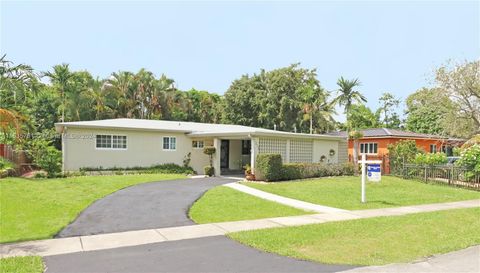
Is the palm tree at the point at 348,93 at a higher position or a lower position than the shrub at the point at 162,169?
higher

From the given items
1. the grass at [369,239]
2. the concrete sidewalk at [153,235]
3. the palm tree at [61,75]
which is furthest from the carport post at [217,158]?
the palm tree at [61,75]

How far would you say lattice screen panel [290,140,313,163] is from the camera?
22703mm

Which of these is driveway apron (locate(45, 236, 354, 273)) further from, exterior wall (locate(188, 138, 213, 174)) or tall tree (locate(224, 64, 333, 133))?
tall tree (locate(224, 64, 333, 133))

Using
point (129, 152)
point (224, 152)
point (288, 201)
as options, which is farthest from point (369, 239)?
point (224, 152)

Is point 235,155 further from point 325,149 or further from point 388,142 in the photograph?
point 388,142

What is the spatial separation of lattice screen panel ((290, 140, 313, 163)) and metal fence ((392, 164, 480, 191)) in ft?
18.0

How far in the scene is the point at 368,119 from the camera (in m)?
50.7

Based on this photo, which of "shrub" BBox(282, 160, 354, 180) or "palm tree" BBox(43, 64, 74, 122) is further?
"palm tree" BBox(43, 64, 74, 122)

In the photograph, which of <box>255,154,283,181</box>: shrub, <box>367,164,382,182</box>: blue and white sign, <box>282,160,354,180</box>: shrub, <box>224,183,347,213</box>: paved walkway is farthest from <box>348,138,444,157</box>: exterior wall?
<box>224,183,347,213</box>: paved walkway

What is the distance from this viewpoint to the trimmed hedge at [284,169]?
19.5m

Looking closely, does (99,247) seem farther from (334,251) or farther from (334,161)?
(334,161)

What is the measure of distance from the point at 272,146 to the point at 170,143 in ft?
20.9

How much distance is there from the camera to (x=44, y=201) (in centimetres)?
1181

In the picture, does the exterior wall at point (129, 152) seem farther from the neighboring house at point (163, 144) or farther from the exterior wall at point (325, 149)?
the exterior wall at point (325, 149)
